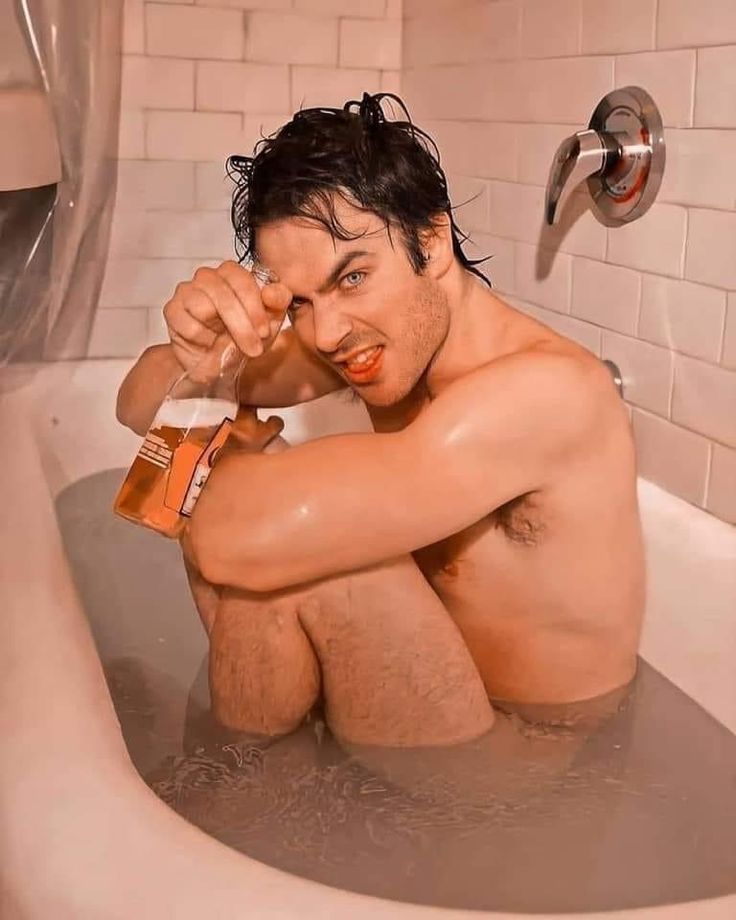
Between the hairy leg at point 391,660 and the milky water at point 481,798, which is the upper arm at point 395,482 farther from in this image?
the milky water at point 481,798

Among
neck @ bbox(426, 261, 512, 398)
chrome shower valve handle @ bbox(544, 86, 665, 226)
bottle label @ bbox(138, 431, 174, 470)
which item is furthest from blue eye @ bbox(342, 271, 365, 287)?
chrome shower valve handle @ bbox(544, 86, 665, 226)

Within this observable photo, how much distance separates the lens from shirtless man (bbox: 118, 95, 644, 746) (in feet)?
3.07

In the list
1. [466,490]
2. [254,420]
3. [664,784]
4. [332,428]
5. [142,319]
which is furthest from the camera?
[142,319]

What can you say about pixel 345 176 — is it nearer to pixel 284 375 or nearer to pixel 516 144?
pixel 284 375

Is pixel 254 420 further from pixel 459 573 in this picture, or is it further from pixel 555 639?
pixel 555 639

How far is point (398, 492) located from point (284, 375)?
446mm

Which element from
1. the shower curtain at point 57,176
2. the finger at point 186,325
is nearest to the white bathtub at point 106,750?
the finger at point 186,325

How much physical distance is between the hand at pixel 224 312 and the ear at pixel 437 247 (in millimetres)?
140

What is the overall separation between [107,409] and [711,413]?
100cm

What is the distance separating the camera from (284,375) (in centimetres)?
133

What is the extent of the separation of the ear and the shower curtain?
2.80ft

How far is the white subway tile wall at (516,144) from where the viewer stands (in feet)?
4.27

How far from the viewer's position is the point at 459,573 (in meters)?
1.10

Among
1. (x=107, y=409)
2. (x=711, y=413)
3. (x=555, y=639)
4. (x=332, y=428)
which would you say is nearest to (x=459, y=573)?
(x=555, y=639)
